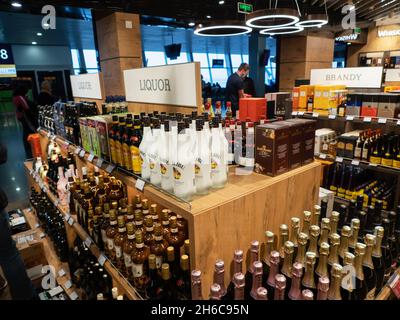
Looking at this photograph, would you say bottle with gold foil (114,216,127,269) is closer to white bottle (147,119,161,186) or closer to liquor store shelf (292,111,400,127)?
white bottle (147,119,161,186)

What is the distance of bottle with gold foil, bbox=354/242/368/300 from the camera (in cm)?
109

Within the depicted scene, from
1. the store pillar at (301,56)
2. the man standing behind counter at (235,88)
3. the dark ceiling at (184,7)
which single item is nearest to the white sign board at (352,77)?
the man standing behind counter at (235,88)

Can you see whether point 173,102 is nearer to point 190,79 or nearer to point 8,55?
point 190,79

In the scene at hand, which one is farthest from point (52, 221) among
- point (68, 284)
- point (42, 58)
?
point (42, 58)

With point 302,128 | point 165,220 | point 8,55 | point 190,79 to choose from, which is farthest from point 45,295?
point 8,55

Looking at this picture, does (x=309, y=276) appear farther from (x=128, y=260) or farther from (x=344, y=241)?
(x=128, y=260)

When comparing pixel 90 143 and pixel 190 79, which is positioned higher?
pixel 190 79

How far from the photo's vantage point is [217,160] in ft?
3.92

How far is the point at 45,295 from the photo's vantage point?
231 cm

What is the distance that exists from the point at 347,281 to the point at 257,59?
8.82 m

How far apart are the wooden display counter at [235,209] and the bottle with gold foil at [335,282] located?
0.35m

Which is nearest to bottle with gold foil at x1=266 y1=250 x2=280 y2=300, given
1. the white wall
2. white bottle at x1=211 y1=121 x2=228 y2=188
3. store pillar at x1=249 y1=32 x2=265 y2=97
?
white bottle at x1=211 y1=121 x2=228 y2=188

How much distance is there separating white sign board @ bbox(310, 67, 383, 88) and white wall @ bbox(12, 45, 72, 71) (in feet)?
44.4

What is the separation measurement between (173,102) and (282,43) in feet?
26.6
